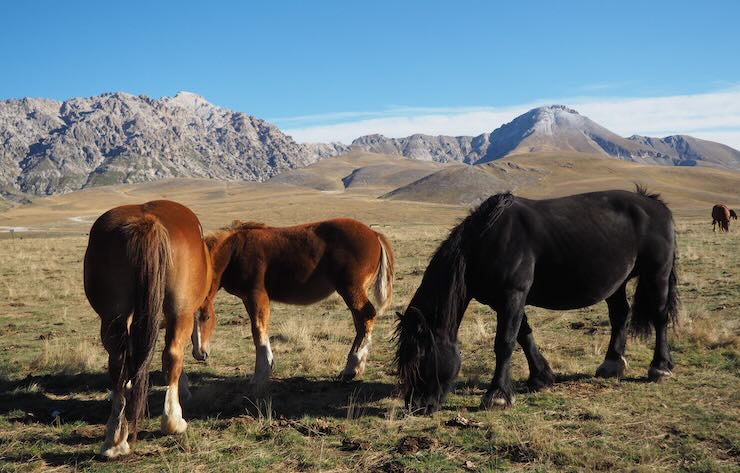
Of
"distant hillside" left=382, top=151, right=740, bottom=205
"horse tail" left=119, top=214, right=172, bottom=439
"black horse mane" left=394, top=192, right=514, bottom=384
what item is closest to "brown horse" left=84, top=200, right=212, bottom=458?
"horse tail" left=119, top=214, right=172, bottom=439

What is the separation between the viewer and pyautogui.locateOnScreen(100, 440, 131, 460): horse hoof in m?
4.49

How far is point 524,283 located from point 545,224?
80 cm

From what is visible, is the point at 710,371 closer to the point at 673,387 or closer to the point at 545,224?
the point at 673,387

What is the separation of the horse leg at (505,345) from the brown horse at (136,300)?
10.2ft

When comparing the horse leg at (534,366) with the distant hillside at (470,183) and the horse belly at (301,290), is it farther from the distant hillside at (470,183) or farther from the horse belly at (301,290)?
the distant hillside at (470,183)

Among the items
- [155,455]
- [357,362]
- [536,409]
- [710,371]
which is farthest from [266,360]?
[710,371]

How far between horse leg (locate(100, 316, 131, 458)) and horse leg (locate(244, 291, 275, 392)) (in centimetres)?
189

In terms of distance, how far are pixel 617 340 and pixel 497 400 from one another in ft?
7.27

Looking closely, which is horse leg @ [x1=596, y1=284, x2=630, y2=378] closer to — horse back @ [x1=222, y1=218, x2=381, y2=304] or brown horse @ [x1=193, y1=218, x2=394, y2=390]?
brown horse @ [x1=193, y1=218, x2=394, y2=390]

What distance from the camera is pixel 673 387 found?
19.9 ft

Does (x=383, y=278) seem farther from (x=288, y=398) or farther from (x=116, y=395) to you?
(x=116, y=395)

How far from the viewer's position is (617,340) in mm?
6758

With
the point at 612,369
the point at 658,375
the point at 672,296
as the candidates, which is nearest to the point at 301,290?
the point at 612,369

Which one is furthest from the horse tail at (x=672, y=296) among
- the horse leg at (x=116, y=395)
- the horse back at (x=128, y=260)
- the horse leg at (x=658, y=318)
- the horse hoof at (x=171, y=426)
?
the horse leg at (x=116, y=395)
